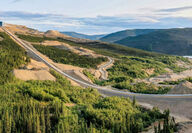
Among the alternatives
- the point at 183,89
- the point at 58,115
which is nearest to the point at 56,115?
the point at 58,115

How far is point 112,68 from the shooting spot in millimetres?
68562

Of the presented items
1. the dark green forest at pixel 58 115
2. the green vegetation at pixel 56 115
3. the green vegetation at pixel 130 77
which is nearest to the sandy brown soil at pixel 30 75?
the dark green forest at pixel 58 115

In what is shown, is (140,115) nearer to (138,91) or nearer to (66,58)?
(138,91)

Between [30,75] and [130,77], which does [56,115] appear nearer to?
[30,75]

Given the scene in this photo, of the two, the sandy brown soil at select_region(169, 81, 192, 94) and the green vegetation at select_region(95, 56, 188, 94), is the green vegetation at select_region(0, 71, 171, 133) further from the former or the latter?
the green vegetation at select_region(95, 56, 188, 94)

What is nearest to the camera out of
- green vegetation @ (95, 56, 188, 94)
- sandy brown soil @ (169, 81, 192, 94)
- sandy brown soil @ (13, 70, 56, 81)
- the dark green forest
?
the dark green forest

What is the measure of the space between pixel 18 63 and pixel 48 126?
2777 centimetres

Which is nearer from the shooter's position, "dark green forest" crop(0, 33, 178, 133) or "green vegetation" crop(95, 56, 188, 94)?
"dark green forest" crop(0, 33, 178, 133)

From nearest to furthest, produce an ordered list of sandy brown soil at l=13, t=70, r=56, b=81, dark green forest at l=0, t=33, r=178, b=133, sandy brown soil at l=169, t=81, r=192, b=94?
dark green forest at l=0, t=33, r=178, b=133, sandy brown soil at l=13, t=70, r=56, b=81, sandy brown soil at l=169, t=81, r=192, b=94

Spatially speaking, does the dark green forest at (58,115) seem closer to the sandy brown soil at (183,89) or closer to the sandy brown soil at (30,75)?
the sandy brown soil at (30,75)

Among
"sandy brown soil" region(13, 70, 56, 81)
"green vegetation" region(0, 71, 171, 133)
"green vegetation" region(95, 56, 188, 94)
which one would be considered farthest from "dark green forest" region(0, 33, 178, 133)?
"green vegetation" region(95, 56, 188, 94)

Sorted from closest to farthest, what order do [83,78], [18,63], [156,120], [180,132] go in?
[180,132]
[156,120]
[18,63]
[83,78]

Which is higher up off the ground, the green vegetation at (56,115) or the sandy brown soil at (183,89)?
the green vegetation at (56,115)

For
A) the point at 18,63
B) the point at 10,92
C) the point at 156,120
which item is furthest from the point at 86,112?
the point at 18,63
